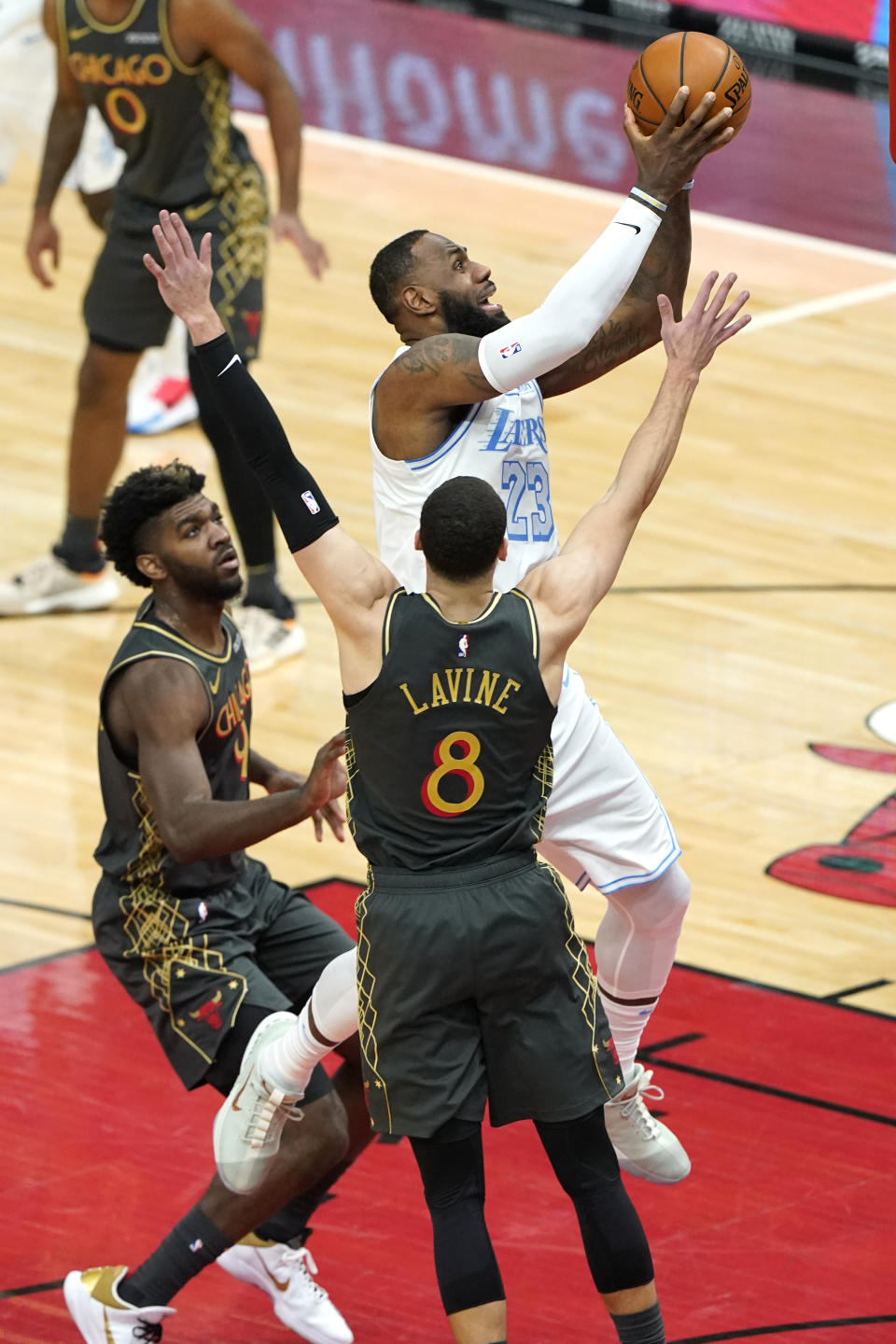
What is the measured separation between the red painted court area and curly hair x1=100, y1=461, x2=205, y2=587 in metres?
1.33

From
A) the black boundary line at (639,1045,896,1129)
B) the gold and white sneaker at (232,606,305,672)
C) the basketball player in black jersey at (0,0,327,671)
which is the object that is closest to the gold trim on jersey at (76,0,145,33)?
the basketball player in black jersey at (0,0,327,671)

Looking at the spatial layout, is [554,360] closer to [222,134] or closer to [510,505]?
[510,505]

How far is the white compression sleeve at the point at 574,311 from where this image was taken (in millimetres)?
4328

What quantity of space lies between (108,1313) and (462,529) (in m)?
1.67

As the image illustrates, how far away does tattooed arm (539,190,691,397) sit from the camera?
195 inches

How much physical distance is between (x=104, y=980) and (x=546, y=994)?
2301 mm

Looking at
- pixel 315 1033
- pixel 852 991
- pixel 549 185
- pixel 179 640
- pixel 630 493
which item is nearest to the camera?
pixel 630 493

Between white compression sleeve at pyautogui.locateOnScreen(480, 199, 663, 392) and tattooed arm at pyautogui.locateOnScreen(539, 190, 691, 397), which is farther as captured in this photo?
tattooed arm at pyautogui.locateOnScreen(539, 190, 691, 397)

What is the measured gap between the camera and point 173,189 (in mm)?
7918

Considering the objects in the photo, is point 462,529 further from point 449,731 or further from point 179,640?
point 179,640

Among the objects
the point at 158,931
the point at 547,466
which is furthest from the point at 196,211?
the point at 158,931

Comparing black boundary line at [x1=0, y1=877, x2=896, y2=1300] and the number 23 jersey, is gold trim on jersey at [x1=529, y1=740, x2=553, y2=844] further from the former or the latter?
black boundary line at [x1=0, y1=877, x2=896, y2=1300]

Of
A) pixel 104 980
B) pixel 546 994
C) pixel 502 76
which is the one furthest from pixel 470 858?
pixel 502 76

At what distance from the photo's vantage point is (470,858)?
392 centimetres
